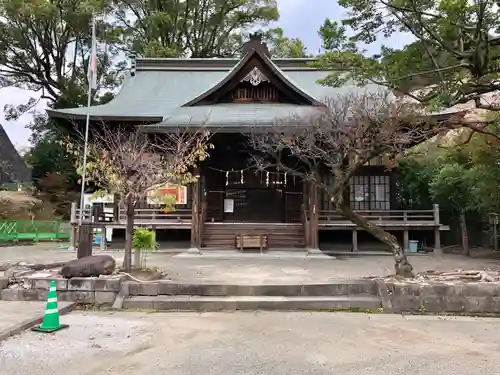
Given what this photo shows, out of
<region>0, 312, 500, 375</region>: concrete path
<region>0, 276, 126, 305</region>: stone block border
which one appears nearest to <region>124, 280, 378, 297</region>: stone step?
<region>0, 276, 126, 305</region>: stone block border

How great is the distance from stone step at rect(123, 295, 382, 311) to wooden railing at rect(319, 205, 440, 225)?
25.8ft

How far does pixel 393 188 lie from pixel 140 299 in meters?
12.2

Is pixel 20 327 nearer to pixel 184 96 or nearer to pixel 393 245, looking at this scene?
pixel 393 245

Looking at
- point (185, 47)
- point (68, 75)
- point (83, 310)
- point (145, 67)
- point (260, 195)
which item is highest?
point (185, 47)

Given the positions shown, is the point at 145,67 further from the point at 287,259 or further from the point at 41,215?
the point at 287,259

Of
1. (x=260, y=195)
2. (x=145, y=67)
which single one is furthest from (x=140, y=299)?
(x=145, y=67)

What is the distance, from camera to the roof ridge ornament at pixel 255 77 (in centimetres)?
1570

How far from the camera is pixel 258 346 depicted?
524cm

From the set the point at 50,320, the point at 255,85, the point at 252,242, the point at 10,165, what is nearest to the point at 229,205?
the point at 252,242

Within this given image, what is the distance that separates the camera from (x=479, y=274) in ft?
25.4

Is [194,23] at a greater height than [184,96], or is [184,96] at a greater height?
[194,23]

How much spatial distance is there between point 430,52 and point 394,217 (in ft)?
27.7

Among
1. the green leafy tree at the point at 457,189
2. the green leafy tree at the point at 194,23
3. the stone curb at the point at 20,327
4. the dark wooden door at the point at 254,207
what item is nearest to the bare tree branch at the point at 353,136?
the green leafy tree at the point at 457,189

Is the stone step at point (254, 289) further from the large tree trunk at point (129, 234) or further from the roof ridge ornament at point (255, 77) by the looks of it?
the roof ridge ornament at point (255, 77)
